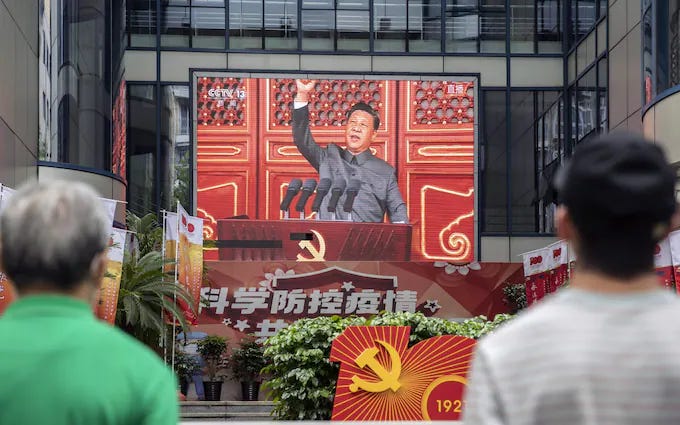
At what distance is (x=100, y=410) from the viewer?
92.9 inches

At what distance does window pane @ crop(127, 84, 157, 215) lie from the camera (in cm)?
3528

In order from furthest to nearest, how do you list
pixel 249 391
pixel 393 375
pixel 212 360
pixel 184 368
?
pixel 249 391, pixel 212 360, pixel 184 368, pixel 393 375

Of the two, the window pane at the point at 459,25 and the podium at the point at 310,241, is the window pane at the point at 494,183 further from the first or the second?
the podium at the point at 310,241

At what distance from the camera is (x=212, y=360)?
100ft

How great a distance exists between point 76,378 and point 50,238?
0.31m

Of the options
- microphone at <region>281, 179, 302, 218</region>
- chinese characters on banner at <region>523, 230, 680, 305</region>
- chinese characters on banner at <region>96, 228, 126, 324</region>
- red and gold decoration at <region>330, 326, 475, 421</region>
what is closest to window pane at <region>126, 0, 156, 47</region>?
microphone at <region>281, 179, 302, 218</region>

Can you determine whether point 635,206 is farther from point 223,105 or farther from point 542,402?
point 223,105

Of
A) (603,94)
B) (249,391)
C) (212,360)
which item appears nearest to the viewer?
(212,360)

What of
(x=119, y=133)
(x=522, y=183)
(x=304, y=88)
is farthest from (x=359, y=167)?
(x=119, y=133)

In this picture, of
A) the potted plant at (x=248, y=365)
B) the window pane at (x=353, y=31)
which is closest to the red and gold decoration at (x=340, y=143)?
the window pane at (x=353, y=31)

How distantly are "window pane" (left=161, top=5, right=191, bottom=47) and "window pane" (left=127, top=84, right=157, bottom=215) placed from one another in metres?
1.56

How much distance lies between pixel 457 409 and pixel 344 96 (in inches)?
896

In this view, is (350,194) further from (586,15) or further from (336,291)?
(586,15)

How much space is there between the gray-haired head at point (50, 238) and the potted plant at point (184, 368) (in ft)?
90.8
